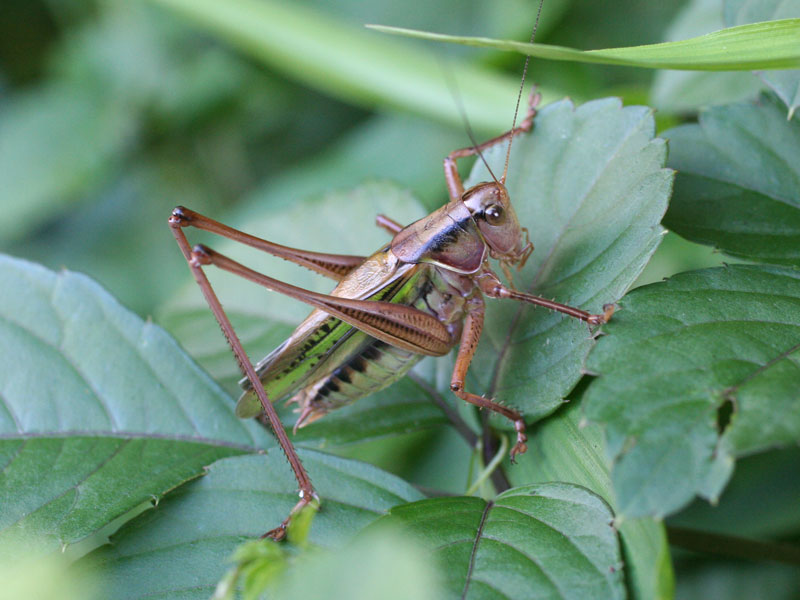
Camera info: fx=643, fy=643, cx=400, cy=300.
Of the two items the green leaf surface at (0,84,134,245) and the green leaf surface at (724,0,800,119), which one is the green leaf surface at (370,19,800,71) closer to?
the green leaf surface at (724,0,800,119)

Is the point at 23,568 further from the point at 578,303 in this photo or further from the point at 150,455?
the point at 578,303

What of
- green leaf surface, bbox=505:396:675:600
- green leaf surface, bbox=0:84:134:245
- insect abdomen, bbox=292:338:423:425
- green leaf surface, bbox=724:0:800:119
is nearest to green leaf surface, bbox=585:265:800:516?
green leaf surface, bbox=505:396:675:600

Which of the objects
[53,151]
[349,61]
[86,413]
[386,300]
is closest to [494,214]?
[386,300]

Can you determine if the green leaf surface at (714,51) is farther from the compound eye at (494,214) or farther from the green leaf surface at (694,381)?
the compound eye at (494,214)

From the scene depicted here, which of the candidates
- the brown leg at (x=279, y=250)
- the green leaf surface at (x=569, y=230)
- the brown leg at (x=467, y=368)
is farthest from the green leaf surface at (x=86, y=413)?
the green leaf surface at (x=569, y=230)

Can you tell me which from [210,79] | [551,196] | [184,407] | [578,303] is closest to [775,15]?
[551,196]

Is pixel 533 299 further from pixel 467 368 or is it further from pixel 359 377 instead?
pixel 359 377
